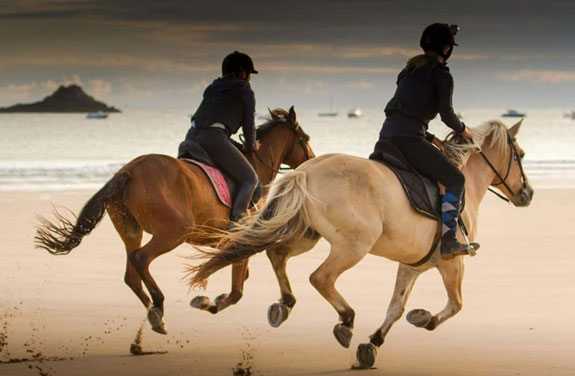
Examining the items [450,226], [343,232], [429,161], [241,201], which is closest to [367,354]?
[343,232]

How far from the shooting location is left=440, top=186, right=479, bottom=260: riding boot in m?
7.44

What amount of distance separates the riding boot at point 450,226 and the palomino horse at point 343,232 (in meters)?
0.09

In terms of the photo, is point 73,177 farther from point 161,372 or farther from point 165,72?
point 165,72

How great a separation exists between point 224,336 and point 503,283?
4.25 meters

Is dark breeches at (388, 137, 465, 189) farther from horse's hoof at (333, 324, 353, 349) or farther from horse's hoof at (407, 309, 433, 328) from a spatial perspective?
horse's hoof at (333, 324, 353, 349)

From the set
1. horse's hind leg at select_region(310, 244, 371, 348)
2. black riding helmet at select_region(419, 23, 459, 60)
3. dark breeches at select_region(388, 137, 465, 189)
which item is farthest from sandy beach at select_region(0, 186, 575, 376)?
black riding helmet at select_region(419, 23, 459, 60)

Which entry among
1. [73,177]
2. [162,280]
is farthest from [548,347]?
[73,177]

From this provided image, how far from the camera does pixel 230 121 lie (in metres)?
9.11

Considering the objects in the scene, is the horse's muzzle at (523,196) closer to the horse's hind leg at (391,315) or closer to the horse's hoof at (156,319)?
the horse's hind leg at (391,315)

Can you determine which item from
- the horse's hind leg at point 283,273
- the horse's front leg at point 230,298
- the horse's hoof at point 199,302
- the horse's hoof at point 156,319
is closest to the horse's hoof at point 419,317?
the horse's hind leg at point 283,273

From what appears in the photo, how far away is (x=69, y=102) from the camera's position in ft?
486

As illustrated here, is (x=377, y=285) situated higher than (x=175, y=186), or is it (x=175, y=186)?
(x=175, y=186)

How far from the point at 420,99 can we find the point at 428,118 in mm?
193

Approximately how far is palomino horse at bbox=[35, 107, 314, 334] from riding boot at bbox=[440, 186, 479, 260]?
5.96 ft
